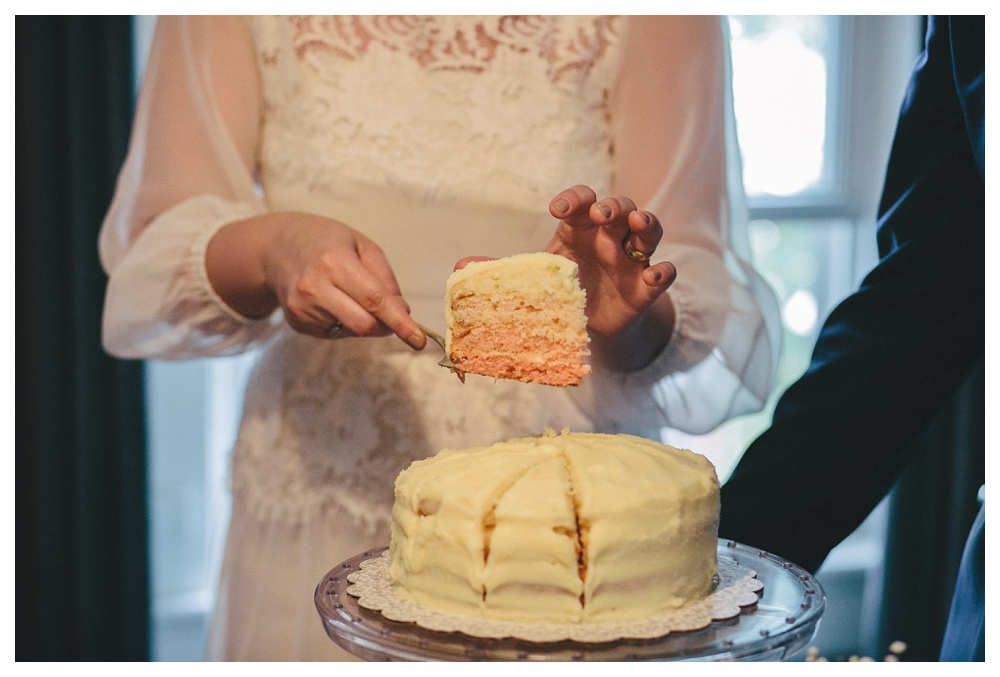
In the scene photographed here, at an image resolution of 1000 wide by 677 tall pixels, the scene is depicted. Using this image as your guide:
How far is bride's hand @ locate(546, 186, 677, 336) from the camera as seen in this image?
881mm

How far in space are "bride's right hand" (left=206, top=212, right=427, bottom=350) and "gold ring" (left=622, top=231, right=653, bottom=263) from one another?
220 mm

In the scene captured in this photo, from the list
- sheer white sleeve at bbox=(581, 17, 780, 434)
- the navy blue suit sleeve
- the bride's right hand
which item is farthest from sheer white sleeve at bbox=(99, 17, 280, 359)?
the navy blue suit sleeve

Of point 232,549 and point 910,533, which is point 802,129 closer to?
point 910,533

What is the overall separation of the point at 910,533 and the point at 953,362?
1.38 meters

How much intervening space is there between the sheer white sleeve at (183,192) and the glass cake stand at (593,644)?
1.91ft

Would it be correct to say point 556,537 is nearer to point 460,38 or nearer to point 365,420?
point 365,420

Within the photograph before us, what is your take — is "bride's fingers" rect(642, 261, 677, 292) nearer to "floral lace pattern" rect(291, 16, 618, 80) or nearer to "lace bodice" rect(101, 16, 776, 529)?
"lace bodice" rect(101, 16, 776, 529)

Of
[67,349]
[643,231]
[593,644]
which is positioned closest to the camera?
[593,644]

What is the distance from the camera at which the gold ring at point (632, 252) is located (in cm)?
93

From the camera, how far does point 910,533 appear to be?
96.3 inches

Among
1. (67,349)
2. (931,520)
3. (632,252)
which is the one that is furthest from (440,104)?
(931,520)

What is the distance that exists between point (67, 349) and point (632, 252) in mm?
1569

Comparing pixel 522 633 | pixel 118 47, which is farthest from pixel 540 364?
pixel 118 47

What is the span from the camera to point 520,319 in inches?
36.4
